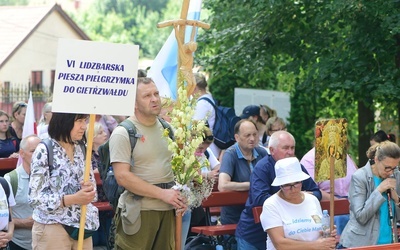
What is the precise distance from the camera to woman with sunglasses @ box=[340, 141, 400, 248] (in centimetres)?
888

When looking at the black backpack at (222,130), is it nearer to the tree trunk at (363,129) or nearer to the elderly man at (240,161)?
the elderly man at (240,161)

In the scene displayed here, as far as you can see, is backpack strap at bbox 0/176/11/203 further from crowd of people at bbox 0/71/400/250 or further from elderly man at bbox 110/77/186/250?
elderly man at bbox 110/77/186/250

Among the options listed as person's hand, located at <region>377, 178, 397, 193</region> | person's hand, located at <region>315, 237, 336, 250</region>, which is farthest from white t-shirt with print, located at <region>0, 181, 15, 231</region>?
person's hand, located at <region>377, 178, 397, 193</region>

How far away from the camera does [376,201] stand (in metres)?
8.85

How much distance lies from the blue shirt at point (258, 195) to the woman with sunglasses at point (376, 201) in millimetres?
678

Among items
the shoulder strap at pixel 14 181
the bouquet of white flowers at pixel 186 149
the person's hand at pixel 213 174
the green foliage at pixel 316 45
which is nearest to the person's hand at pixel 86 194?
the bouquet of white flowers at pixel 186 149

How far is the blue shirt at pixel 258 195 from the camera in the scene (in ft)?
28.4

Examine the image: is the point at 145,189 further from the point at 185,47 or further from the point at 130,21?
the point at 130,21

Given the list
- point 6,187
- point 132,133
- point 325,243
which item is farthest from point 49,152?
point 325,243

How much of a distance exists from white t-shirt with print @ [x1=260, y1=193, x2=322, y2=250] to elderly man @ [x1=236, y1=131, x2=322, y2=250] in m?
0.89

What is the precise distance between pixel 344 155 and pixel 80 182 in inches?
98.2

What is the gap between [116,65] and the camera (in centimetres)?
709

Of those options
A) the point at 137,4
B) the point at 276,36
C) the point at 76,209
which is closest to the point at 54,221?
the point at 76,209

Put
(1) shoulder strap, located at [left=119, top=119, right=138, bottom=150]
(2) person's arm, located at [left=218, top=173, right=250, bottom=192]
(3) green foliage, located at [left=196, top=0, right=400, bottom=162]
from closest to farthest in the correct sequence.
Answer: (1) shoulder strap, located at [left=119, top=119, right=138, bottom=150], (2) person's arm, located at [left=218, top=173, right=250, bottom=192], (3) green foliage, located at [left=196, top=0, right=400, bottom=162]
